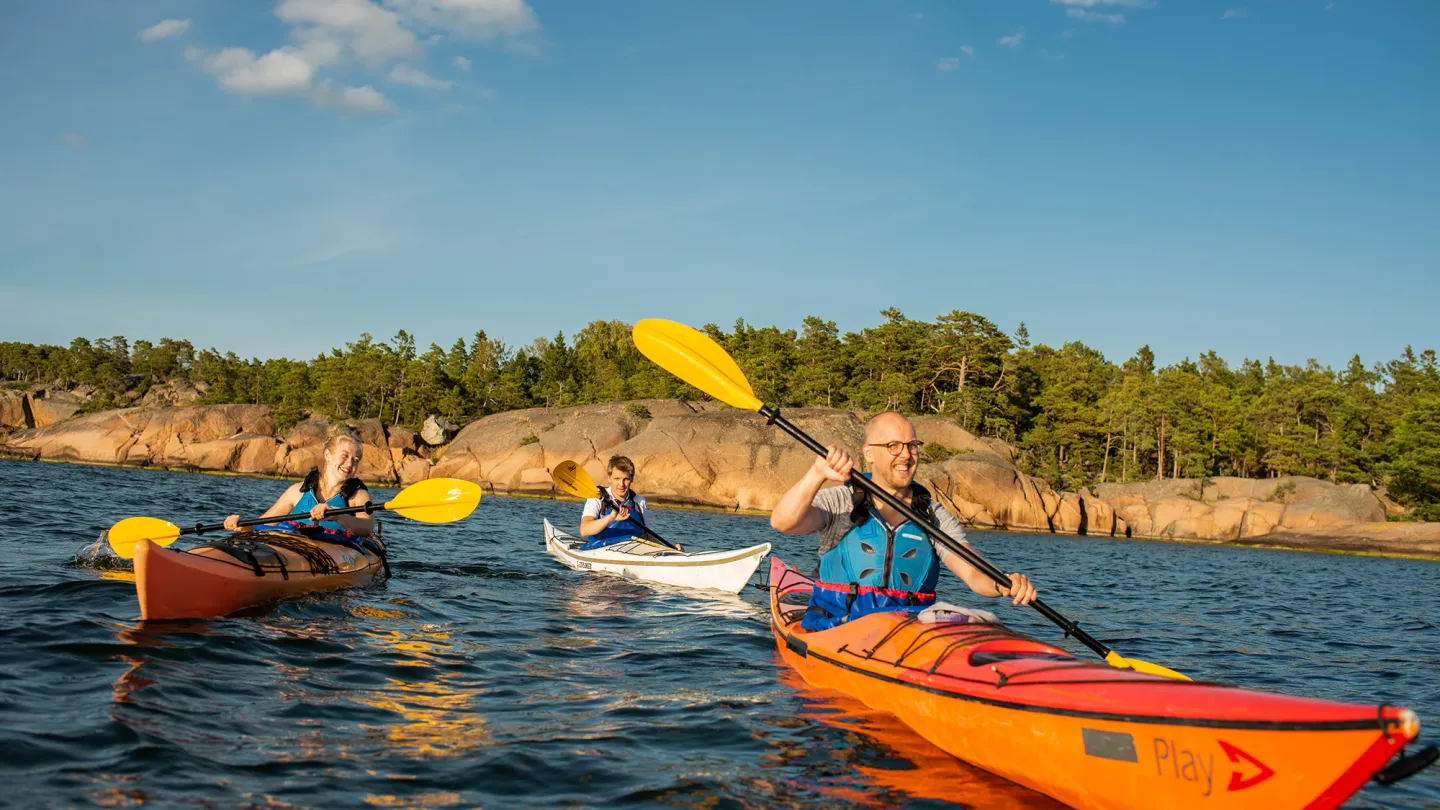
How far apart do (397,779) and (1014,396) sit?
5436cm

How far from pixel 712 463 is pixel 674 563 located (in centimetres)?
2376

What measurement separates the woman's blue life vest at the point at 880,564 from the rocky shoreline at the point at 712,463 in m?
27.4

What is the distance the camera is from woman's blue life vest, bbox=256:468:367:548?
764cm

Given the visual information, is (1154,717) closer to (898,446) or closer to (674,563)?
(898,446)

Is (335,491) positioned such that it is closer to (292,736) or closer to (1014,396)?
(292,736)

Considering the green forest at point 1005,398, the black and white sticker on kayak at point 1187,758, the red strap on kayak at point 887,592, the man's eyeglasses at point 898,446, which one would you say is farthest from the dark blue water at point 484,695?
the green forest at point 1005,398

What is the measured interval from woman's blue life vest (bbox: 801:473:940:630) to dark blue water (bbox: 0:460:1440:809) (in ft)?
1.88

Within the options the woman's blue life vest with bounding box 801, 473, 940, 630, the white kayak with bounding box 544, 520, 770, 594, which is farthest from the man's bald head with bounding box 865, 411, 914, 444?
the white kayak with bounding box 544, 520, 770, 594

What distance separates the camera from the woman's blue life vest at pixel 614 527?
1090 centimetres

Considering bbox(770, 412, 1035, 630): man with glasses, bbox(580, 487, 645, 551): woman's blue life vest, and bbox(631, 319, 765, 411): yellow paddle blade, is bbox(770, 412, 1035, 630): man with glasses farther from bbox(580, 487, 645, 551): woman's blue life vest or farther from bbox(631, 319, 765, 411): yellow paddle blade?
bbox(580, 487, 645, 551): woman's blue life vest

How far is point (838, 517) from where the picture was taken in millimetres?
5133

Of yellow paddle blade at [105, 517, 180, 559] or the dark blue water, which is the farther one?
yellow paddle blade at [105, 517, 180, 559]

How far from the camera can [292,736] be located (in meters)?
3.83

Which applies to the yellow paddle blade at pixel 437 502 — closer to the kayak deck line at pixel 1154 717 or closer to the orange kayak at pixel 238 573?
the orange kayak at pixel 238 573
